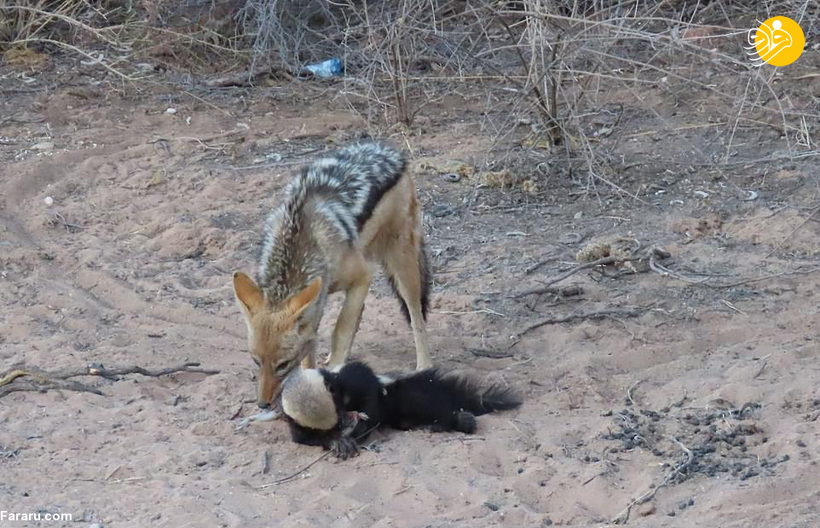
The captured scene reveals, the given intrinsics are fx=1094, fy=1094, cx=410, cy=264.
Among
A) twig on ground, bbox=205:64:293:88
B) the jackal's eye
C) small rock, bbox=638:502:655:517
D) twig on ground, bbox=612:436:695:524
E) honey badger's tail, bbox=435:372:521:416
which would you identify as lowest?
twig on ground, bbox=205:64:293:88

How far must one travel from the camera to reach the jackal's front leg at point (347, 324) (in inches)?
290

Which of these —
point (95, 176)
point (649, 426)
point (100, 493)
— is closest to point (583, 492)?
point (649, 426)

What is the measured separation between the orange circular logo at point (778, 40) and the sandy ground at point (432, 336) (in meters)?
1.16

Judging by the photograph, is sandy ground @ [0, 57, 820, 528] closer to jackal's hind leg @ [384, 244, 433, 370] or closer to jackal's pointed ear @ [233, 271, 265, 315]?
jackal's hind leg @ [384, 244, 433, 370]

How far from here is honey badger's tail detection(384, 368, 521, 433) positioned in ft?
21.7

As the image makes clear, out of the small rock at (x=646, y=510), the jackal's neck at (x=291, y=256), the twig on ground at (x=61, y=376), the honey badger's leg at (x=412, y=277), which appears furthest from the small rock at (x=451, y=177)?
the small rock at (x=646, y=510)

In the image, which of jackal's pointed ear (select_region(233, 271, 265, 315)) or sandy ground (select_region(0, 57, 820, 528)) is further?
jackal's pointed ear (select_region(233, 271, 265, 315))

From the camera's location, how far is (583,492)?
5668 millimetres

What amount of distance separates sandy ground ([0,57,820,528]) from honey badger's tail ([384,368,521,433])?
0.15 meters

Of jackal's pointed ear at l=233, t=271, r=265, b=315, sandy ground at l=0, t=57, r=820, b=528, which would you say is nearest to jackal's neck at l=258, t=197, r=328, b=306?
jackal's pointed ear at l=233, t=271, r=265, b=315

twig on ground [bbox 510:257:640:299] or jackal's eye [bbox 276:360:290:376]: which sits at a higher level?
jackal's eye [bbox 276:360:290:376]

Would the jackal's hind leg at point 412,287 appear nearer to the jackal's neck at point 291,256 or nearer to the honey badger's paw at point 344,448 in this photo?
the jackal's neck at point 291,256

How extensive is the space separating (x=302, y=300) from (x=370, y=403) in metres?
0.75

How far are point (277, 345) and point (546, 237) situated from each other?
3608 mm
